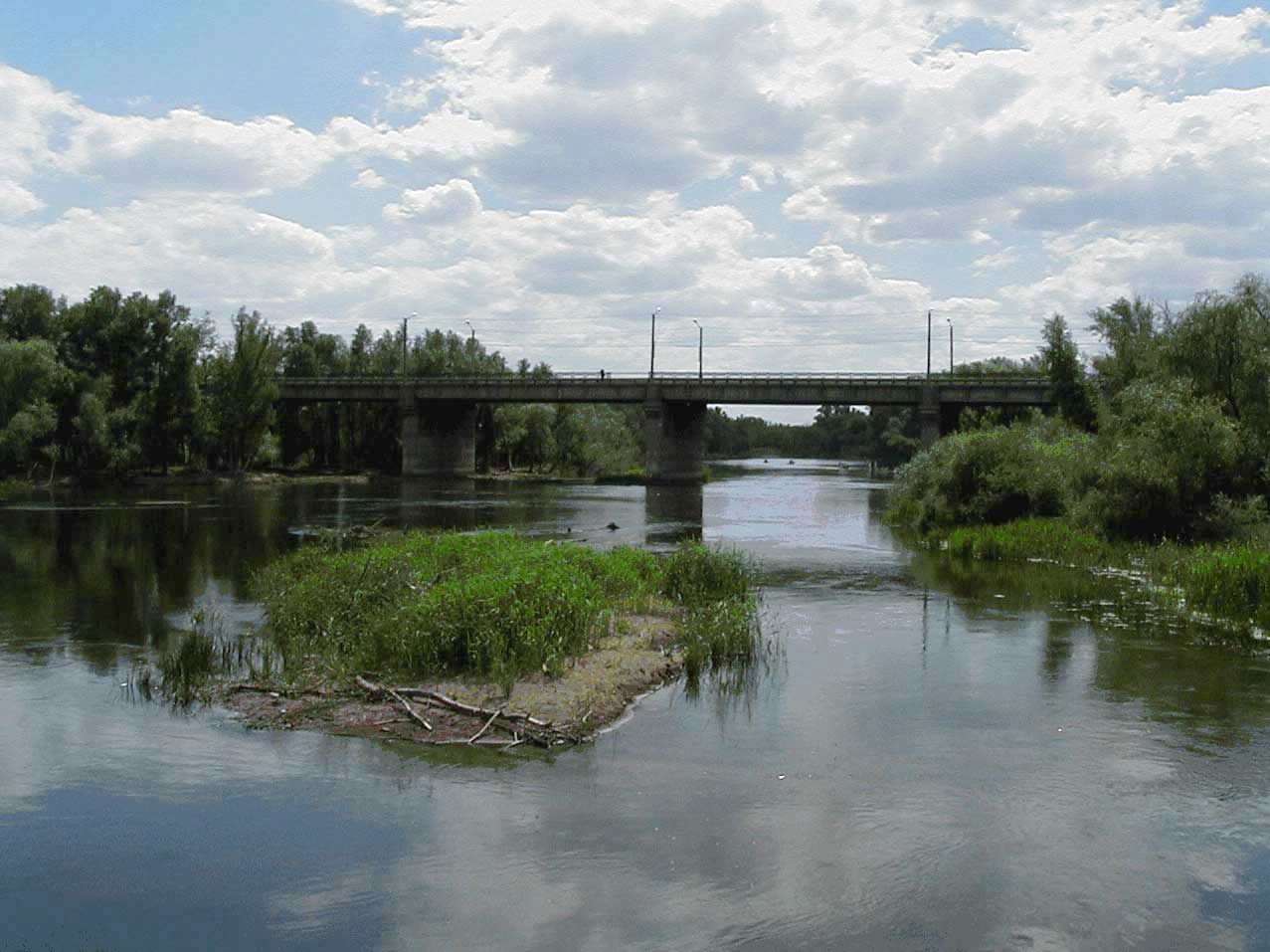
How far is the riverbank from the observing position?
2653 cm

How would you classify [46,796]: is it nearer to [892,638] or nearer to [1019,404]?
[892,638]

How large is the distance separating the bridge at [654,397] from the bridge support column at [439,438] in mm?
101

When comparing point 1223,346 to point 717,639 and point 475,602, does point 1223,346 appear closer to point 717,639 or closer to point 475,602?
point 717,639

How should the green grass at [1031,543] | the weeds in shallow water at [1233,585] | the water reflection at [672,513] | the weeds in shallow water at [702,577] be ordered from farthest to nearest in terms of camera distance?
the water reflection at [672,513]
the green grass at [1031,543]
the weeds in shallow water at [1233,585]
the weeds in shallow water at [702,577]

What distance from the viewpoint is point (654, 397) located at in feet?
342

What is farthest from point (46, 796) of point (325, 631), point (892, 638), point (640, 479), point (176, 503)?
point (640, 479)

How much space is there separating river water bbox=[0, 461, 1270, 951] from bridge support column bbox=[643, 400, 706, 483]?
80.9 meters

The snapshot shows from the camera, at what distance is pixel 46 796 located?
43.6 feet

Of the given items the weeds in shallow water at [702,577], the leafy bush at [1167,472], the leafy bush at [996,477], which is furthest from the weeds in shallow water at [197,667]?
the leafy bush at [996,477]

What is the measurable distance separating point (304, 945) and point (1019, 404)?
89394 mm

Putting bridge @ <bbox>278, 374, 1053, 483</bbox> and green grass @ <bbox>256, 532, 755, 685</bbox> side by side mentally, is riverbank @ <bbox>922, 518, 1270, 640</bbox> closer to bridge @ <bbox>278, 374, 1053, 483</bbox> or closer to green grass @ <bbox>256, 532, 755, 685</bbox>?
green grass @ <bbox>256, 532, 755, 685</bbox>

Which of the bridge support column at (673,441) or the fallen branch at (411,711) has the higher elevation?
the bridge support column at (673,441)

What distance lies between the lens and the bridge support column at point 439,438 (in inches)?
4441

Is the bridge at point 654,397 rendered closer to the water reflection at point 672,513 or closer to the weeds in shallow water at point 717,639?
the water reflection at point 672,513
